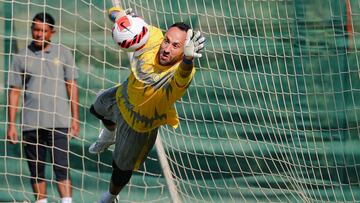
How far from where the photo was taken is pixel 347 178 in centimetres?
830

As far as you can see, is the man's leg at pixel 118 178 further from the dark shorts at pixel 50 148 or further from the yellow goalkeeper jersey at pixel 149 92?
the dark shorts at pixel 50 148

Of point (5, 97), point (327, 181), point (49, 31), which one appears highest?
point (49, 31)

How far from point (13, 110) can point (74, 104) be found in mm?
468

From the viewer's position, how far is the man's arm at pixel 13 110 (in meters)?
8.77

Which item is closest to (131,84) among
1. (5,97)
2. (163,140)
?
(163,140)

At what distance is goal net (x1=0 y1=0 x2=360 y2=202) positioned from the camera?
827 cm

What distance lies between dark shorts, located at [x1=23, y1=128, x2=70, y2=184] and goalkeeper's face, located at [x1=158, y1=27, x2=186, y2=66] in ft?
7.18

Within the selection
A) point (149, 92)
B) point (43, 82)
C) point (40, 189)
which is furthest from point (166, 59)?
point (40, 189)

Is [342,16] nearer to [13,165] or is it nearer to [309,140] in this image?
[309,140]

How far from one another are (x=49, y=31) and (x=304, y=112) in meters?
2.02

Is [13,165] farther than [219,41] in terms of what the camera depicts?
Yes

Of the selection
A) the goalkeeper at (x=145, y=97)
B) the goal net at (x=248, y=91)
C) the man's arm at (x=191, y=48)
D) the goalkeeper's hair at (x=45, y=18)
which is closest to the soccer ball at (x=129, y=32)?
the goalkeeper at (x=145, y=97)

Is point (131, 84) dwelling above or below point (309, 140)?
above

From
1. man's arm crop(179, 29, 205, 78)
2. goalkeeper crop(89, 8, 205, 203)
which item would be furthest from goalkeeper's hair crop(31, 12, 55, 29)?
man's arm crop(179, 29, 205, 78)
